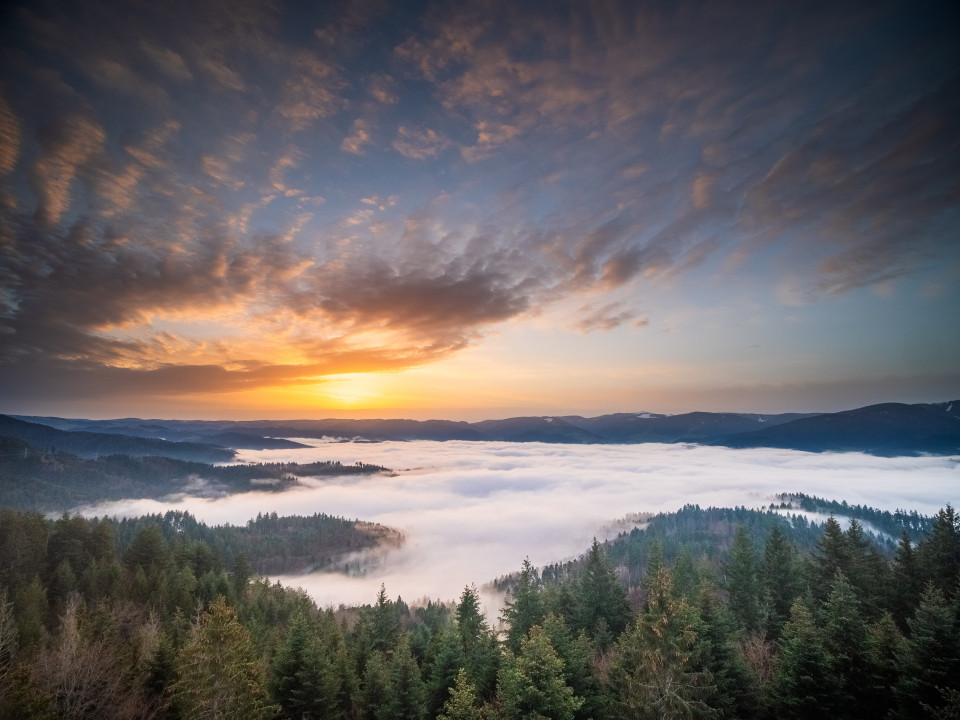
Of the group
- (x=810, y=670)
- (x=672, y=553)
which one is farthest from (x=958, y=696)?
(x=672, y=553)

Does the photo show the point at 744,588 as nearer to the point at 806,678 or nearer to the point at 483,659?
the point at 806,678

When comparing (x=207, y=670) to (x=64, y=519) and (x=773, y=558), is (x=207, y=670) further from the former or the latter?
(x=64, y=519)

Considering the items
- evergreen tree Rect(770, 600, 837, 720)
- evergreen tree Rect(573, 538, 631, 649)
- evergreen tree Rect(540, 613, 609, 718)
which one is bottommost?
evergreen tree Rect(573, 538, 631, 649)

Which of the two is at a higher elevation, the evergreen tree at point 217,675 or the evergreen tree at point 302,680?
the evergreen tree at point 217,675

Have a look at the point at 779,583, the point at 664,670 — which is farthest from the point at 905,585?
the point at 664,670

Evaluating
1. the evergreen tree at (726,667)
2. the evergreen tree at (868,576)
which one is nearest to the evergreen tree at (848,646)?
the evergreen tree at (726,667)

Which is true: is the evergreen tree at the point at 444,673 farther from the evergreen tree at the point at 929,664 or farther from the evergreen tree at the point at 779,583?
the evergreen tree at the point at 779,583

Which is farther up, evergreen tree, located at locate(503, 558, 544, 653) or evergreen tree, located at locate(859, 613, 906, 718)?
evergreen tree, located at locate(859, 613, 906, 718)

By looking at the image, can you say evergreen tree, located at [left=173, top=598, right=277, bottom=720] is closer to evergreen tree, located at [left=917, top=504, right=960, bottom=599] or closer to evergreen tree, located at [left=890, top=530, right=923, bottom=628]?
evergreen tree, located at [left=890, top=530, right=923, bottom=628]

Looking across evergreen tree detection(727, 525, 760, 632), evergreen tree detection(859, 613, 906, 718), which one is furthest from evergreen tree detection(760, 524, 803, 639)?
evergreen tree detection(859, 613, 906, 718)
